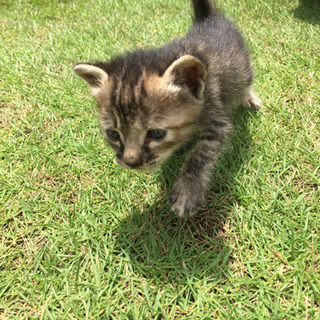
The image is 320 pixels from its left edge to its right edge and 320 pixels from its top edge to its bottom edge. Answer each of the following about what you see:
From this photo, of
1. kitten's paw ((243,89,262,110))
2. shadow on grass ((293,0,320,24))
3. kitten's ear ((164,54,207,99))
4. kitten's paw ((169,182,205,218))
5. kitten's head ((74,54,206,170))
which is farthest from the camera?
shadow on grass ((293,0,320,24))

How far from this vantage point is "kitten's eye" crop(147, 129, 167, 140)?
2.26 meters

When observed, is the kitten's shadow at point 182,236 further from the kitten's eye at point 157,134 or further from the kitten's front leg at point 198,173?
the kitten's eye at point 157,134

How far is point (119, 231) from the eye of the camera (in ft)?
8.44

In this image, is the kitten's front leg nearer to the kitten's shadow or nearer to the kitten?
the kitten

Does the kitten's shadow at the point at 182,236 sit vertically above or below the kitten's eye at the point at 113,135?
below

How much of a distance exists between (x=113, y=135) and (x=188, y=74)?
770mm

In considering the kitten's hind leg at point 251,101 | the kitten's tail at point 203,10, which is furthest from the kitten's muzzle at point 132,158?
the kitten's tail at point 203,10

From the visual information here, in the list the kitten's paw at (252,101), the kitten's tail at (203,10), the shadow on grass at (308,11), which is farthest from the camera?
the shadow on grass at (308,11)

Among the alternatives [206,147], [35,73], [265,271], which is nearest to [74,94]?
[35,73]

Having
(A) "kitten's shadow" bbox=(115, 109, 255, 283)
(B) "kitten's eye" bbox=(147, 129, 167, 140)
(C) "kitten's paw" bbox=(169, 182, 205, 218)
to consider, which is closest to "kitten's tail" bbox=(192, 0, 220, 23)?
(A) "kitten's shadow" bbox=(115, 109, 255, 283)

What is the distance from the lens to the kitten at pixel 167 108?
2.22m

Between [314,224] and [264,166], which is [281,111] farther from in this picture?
[314,224]

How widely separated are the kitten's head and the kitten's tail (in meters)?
2.02

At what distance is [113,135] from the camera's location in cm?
248
